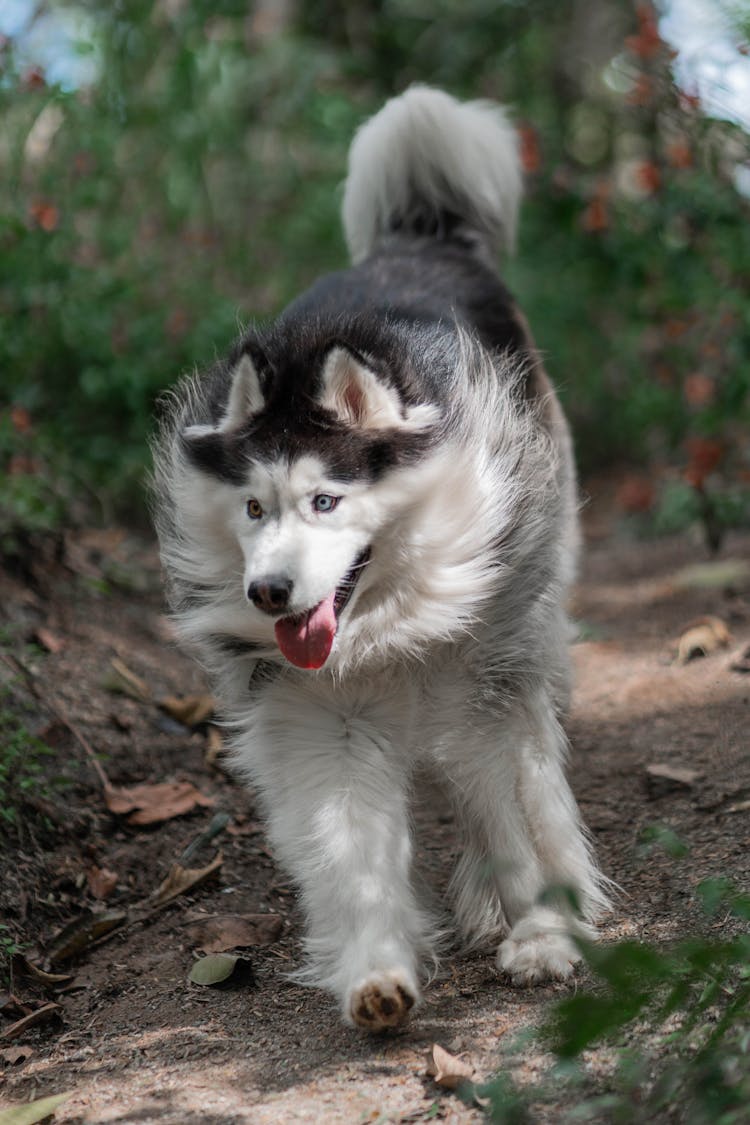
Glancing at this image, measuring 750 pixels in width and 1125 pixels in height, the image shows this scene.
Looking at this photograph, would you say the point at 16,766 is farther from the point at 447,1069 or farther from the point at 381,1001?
the point at 447,1069

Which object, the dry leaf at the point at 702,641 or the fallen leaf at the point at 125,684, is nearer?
the fallen leaf at the point at 125,684

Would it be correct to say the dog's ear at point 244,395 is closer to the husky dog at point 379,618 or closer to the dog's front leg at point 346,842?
the husky dog at point 379,618

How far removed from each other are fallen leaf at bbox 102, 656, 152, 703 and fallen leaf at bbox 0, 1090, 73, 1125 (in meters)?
1.98

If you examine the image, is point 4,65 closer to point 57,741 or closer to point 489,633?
point 57,741

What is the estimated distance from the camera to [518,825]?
286 centimetres

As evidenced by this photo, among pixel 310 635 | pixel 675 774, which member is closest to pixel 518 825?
pixel 310 635

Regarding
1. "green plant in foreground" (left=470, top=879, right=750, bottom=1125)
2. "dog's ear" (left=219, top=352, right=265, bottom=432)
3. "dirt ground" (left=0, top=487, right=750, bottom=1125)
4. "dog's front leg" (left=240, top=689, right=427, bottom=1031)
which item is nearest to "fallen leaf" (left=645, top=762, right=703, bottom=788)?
"dirt ground" (left=0, top=487, right=750, bottom=1125)

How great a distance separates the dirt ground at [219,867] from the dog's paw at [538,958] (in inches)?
1.7

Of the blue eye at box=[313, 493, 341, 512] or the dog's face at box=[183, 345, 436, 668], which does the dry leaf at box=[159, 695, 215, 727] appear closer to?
the dog's face at box=[183, 345, 436, 668]

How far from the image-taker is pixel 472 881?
2945 millimetres

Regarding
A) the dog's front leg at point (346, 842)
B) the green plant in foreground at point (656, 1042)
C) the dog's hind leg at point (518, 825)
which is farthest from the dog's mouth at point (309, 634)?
the green plant in foreground at point (656, 1042)

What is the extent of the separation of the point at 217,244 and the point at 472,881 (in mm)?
5073

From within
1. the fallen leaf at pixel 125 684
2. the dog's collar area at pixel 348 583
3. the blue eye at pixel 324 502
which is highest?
the blue eye at pixel 324 502

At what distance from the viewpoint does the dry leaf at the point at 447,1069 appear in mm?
2197
